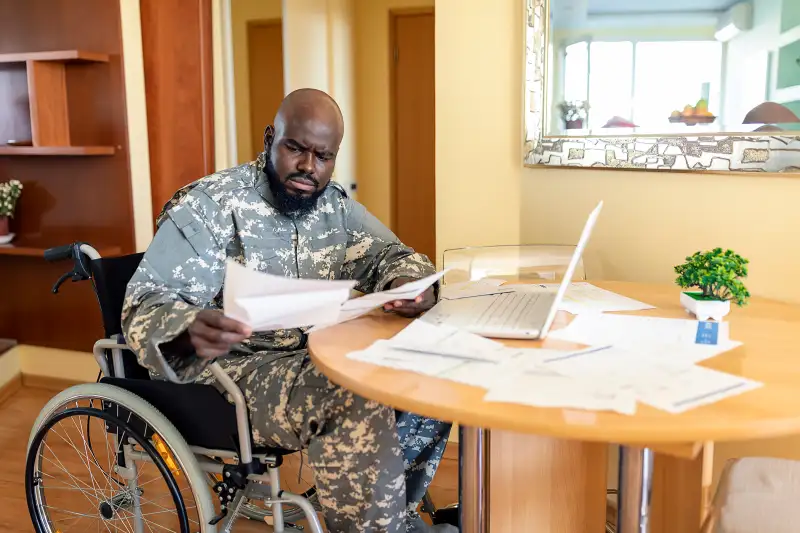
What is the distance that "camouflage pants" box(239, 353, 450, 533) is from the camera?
135 cm

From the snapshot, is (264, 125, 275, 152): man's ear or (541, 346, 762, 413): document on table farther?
(264, 125, 275, 152): man's ear

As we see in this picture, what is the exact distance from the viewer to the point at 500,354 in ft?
3.66

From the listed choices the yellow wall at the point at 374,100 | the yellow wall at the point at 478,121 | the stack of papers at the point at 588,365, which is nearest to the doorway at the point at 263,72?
the yellow wall at the point at 374,100

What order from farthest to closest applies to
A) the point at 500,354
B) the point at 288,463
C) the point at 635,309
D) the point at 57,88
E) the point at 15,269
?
the point at 15,269
the point at 57,88
the point at 288,463
the point at 635,309
the point at 500,354

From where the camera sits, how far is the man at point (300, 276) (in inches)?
52.7

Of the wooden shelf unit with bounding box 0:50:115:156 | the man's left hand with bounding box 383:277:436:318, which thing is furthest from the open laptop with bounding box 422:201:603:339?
the wooden shelf unit with bounding box 0:50:115:156

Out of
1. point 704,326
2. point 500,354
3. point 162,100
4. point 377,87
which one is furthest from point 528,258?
point 377,87

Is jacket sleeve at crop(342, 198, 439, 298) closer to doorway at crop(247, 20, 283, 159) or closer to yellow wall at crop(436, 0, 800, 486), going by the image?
yellow wall at crop(436, 0, 800, 486)

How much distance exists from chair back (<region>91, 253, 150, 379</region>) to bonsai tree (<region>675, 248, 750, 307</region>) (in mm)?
1151

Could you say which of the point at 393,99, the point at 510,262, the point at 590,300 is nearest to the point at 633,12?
the point at 510,262

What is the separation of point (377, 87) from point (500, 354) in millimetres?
3836

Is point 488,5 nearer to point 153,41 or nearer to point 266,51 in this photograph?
point 153,41

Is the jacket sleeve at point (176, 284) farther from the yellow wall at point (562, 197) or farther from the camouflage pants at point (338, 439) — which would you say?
the yellow wall at point (562, 197)

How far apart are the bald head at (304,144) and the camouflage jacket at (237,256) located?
8 centimetres
